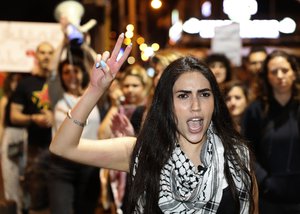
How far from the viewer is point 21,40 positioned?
8844 millimetres

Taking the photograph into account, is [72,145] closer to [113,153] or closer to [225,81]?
[113,153]

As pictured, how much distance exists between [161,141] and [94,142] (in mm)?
374

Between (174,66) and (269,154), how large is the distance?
93.4 inches

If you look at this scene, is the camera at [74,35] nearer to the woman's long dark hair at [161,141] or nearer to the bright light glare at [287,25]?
the woman's long dark hair at [161,141]

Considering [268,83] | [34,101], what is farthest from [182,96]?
[34,101]

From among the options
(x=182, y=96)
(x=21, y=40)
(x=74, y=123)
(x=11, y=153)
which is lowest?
(x=11, y=153)

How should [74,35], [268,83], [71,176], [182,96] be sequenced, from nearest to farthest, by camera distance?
[182,96]
[268,83]
[71,176]
[74,35]

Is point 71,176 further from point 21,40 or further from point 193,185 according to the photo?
point 193,185

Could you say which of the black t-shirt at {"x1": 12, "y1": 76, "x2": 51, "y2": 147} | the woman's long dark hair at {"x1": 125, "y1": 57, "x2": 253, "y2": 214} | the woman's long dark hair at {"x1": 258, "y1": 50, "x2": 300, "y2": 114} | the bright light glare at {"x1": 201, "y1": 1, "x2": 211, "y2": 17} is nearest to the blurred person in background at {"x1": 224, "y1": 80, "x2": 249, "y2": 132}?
the woman's long dark hair at {"x1": 258, "y1": 50, "x2": 300, "y2": 114}

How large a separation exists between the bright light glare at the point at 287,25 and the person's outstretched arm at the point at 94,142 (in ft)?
74.9

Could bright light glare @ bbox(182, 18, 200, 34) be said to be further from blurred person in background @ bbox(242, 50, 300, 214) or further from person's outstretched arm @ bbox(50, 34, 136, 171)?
person's outstretched arm @ bbox(50, 34, 136, 171)

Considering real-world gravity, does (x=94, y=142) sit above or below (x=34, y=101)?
below

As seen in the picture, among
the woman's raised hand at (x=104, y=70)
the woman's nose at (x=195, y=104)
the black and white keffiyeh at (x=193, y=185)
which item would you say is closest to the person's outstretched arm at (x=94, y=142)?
the woman's raised hand at (x=104, y=70)

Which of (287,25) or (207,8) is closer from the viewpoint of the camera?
(287,25)
